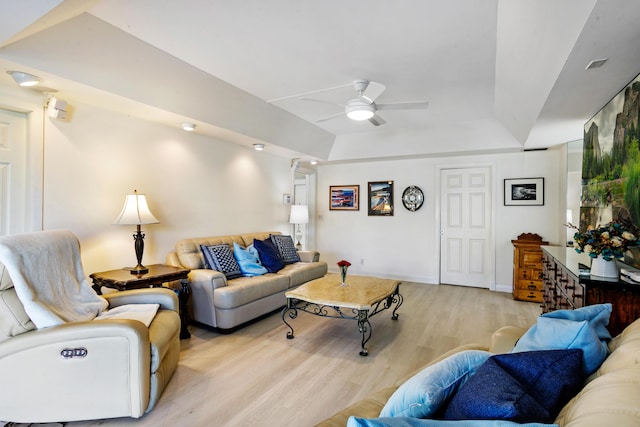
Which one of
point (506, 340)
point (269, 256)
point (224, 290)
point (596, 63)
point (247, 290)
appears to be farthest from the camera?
point (269, 256)

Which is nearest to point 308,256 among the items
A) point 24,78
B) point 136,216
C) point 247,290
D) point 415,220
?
point 247,290

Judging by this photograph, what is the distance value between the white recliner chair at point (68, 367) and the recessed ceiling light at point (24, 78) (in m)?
1.17

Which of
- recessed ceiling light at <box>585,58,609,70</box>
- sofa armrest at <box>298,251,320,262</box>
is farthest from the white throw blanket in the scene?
recessed ceiling light at <box>585,58,609,70</box>

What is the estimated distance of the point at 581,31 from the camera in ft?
5.22

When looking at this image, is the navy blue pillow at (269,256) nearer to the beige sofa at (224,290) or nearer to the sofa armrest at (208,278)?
the beige sofa at (224,290)

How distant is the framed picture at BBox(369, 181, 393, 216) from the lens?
19.4 feet

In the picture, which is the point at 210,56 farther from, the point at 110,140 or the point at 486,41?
the point at 486,41

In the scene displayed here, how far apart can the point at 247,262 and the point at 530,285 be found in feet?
12.9

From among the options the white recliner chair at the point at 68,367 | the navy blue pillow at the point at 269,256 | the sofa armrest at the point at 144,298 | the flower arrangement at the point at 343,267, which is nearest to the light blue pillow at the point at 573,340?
the white recliner chair at the point at 68,367

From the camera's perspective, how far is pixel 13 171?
2.55 m

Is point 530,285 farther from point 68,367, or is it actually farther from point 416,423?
point 68,367

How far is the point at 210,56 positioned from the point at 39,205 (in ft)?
6.24

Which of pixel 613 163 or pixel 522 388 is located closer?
pixel 522 388

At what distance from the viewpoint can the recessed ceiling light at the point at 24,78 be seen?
2223mm
